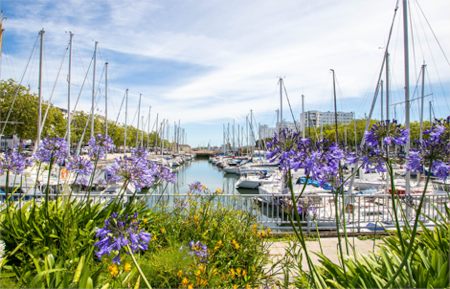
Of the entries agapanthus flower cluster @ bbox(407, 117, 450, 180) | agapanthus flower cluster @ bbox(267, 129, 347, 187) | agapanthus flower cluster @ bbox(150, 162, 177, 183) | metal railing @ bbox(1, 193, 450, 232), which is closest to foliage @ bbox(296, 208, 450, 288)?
agapanthus flower cluster @ bbox(407, 117, 450, 180)

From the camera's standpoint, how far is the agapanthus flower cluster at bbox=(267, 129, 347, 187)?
6.42 feet

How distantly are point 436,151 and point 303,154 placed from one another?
2.93 ft

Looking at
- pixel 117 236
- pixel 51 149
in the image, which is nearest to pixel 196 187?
pixel 51 149

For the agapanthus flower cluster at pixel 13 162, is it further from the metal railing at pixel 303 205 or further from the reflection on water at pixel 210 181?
the reflection on water at pixel 210 181

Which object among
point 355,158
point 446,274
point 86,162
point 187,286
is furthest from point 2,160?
point 446,274

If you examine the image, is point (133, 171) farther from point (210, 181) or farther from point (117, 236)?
point (210, 181)

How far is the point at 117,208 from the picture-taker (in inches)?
178

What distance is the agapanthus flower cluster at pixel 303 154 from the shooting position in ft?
6.42

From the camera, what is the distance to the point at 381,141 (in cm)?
222

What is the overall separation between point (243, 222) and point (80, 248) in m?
2.18

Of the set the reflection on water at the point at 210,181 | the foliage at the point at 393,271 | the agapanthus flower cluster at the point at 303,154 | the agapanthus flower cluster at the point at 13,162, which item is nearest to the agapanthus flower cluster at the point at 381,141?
the agapanthus flower cluster at the point at 303,154

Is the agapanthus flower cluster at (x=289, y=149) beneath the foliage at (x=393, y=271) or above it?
above

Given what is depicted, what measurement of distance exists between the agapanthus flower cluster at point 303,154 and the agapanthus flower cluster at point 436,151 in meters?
0.59

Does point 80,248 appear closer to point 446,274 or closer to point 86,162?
point 86,162
